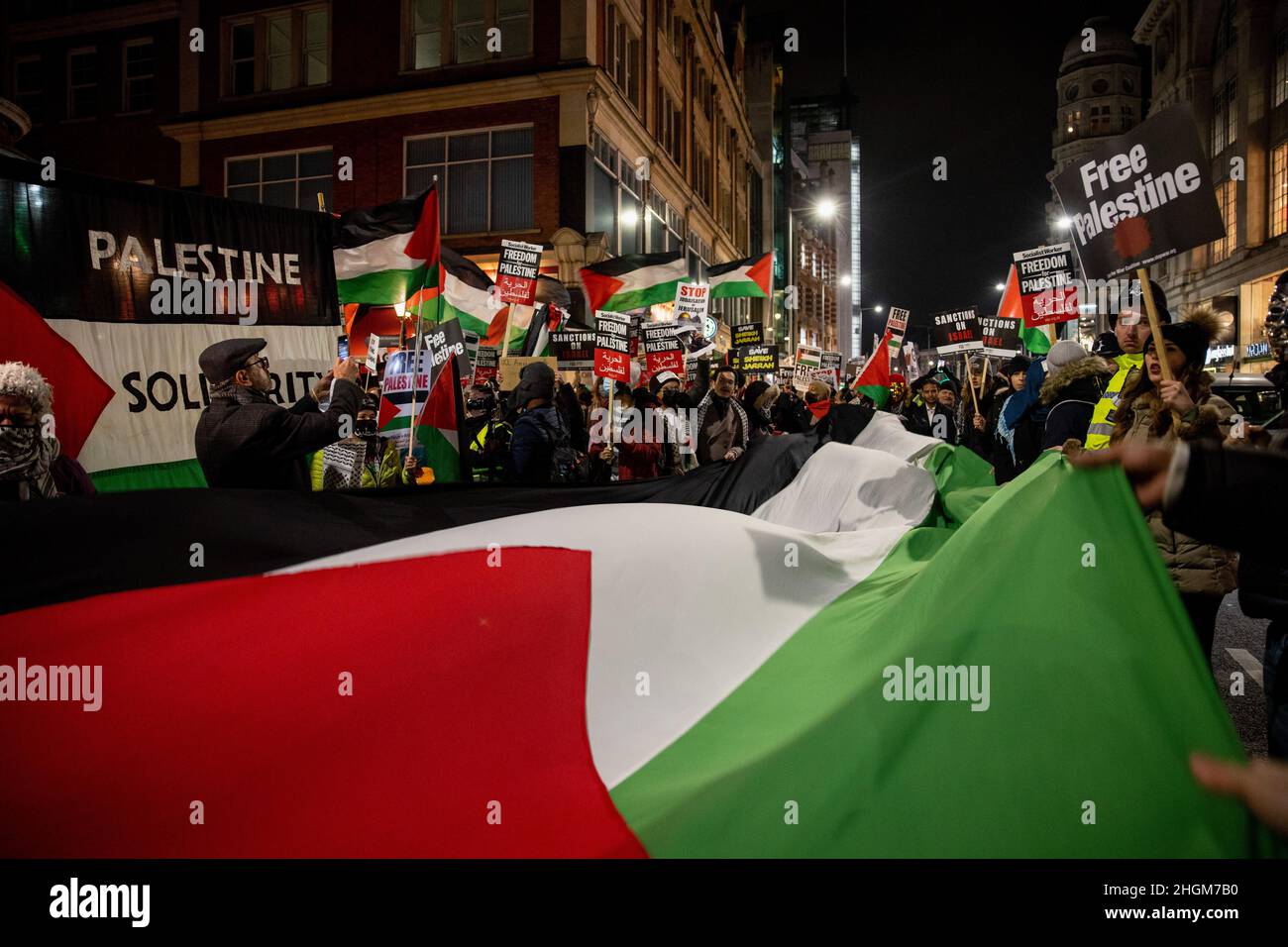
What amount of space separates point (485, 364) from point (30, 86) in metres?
27.3

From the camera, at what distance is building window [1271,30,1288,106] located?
3550cm

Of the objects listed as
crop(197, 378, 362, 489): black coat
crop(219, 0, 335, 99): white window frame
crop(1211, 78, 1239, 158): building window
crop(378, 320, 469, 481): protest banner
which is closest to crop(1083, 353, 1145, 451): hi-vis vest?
crop(197, 378, 362, 489): black coat

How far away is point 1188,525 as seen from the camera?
67.1 inches

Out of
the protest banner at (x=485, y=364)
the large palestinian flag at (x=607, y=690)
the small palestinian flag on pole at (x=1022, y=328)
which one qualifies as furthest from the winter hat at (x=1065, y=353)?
the protest banner at (x=485, y=364)

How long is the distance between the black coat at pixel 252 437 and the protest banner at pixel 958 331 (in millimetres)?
13256

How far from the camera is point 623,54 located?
30359 mm

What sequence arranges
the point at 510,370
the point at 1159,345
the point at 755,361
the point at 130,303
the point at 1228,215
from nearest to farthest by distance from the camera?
the point at 1159,345 → the point at 130,303 → the point at 510,370 → the point at 755,361 → the point at 1228,215

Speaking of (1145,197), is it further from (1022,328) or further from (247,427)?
(1022,328)

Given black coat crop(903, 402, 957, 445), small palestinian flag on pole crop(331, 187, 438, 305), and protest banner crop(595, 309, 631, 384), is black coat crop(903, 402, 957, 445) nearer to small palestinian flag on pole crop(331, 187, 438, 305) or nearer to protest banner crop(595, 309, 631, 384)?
protest banner crop(595, 309, 631, 384)

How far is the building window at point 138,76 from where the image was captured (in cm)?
3114

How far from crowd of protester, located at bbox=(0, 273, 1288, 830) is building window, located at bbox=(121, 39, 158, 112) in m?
27.5

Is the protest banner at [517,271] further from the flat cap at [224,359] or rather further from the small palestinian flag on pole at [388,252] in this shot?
the flat cap at [224,359]

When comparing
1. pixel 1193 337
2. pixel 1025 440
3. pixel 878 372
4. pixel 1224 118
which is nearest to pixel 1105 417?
pixel 1193 337
